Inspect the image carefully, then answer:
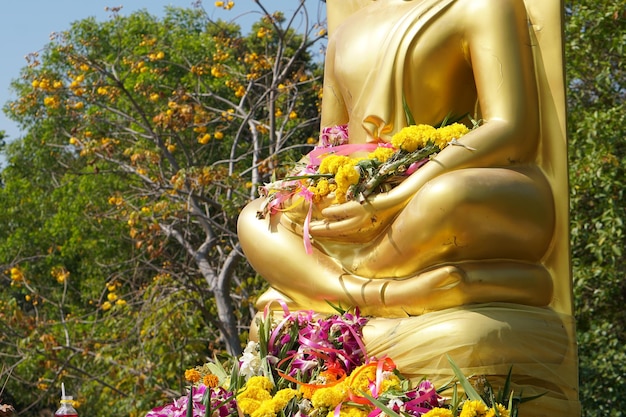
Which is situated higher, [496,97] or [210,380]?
[496,97]

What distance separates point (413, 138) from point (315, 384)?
840 mm

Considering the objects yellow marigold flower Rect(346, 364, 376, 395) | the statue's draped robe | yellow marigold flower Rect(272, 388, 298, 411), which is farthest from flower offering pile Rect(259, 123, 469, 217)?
yellow marigold flower Rect(272, 388, 298, 411)

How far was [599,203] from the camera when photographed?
21.9ft

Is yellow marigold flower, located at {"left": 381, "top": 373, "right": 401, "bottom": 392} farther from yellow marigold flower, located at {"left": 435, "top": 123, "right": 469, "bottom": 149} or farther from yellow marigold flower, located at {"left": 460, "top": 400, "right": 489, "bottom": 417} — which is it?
yellow marigold flower, located at {"left": 435, "top": 123, "right": 469, "bottom": 149}

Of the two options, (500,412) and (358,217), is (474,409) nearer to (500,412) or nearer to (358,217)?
(500,412)

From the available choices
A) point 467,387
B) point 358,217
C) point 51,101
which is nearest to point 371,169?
point 358,217

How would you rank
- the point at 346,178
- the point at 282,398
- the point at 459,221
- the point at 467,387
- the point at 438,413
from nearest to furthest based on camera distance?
the point at 438,413 < the point at 467,387 < the point at 282,398 < the point at 459,221 < the point at 346,178

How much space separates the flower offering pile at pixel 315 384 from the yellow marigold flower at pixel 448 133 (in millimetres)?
607

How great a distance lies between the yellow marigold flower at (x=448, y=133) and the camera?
327 centimetres

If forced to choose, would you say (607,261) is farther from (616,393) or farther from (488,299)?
(488,299)

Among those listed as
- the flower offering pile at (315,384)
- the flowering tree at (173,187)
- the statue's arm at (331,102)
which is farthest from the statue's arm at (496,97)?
the flowering tree at (173,187)

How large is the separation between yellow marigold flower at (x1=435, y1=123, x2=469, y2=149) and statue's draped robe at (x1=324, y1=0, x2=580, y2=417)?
0.82ft

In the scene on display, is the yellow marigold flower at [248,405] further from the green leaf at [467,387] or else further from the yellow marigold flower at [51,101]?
the yellow marigold flower at [51,101]

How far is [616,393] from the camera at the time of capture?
6.43m
